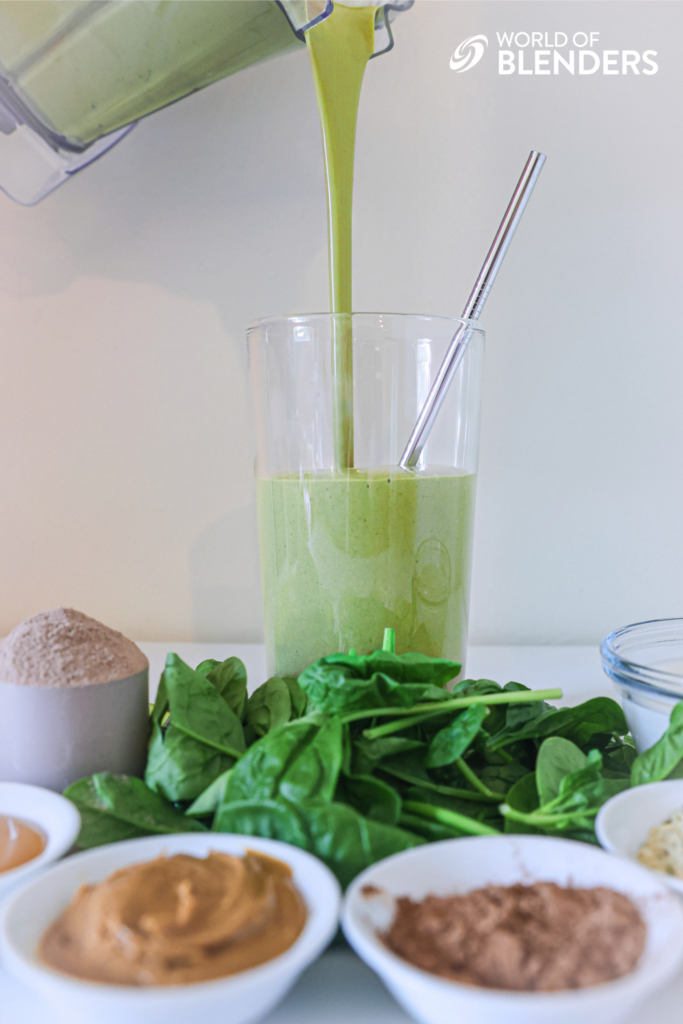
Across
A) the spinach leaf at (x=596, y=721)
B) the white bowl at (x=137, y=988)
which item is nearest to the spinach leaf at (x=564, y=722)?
the spinach leaf at (x=596, y=721)

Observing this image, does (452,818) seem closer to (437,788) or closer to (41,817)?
(437,788)

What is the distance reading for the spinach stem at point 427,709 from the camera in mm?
501

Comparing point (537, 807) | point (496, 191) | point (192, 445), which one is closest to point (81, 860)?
point (537, 807)

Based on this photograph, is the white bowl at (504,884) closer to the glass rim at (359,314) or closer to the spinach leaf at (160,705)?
the spinach leaf at (160,705)

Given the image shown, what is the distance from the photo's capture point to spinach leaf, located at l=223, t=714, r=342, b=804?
1.44 feet

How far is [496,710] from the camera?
59 centimetres

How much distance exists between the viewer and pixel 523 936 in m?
0.34

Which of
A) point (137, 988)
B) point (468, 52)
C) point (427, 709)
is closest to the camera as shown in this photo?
point (137, 988)

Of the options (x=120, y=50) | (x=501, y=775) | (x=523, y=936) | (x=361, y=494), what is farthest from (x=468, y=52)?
(x=523, y=936)

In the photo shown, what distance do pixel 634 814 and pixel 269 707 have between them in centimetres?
27

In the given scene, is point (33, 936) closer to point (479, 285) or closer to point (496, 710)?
point (496, 710)

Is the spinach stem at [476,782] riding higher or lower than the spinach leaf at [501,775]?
higher

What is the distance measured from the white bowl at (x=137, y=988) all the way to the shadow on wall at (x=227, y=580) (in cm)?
64

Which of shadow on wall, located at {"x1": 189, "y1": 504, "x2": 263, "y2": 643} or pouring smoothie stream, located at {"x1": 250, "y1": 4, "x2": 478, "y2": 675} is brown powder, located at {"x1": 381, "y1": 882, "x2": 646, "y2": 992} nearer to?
pouring smoothie stream, located at {"x1": 250, "y1": 4, "x2": 478, "y2": 675}
